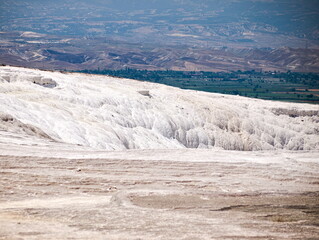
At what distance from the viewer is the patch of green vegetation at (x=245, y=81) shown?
4870 inches

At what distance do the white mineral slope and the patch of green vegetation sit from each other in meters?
65.4

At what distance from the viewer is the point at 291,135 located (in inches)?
1868

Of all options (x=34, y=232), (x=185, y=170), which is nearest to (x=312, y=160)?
(x=185, y=170)

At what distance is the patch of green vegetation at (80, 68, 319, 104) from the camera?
124 m

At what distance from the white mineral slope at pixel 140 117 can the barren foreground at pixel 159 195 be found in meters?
6.67

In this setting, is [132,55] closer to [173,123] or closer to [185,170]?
[173,123]

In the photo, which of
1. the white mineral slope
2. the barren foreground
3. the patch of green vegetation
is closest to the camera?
the barren foreground

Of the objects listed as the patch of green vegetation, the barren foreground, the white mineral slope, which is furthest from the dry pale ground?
the patch of green vegetation

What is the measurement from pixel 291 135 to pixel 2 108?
3035cm

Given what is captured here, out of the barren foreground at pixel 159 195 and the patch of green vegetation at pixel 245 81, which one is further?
the patch of green vegetation at pixel 245 81

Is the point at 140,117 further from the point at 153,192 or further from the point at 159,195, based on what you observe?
the point at 159,195

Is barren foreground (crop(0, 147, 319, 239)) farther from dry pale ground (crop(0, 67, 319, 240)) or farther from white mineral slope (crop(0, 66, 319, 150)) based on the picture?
white mineral slope (crop(0, 66, 319, 150))

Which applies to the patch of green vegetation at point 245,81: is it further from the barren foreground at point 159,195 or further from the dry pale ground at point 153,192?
the barren foreground at point 159,195

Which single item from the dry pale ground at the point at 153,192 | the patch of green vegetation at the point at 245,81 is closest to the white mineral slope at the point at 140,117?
the dry pale ground at the point at 153,192
